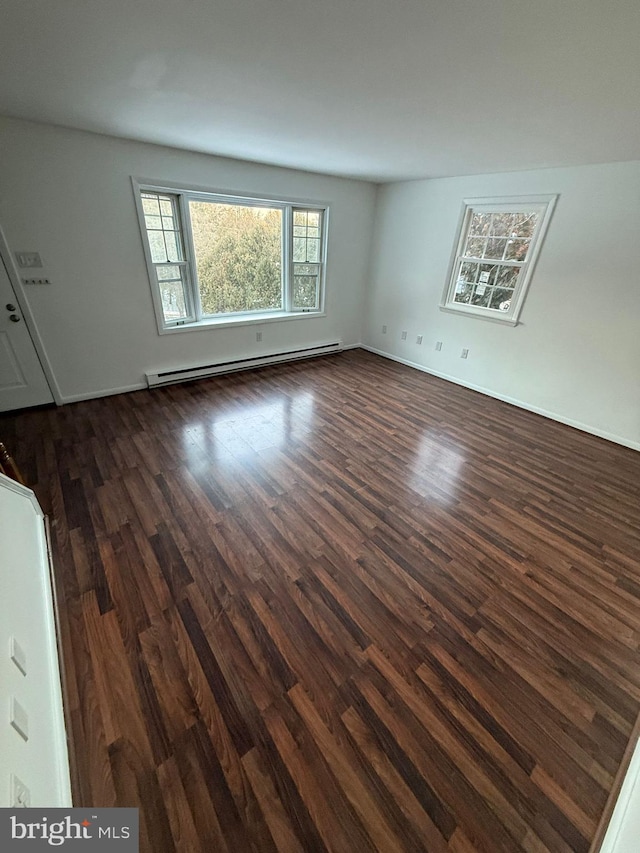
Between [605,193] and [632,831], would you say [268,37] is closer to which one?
[632,831]

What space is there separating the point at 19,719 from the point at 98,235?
12.0ft

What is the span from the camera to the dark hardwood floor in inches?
42.3

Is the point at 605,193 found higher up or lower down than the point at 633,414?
higher up

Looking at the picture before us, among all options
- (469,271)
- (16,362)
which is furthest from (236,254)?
(469,271)

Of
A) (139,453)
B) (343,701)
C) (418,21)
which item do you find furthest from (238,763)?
(418,21)

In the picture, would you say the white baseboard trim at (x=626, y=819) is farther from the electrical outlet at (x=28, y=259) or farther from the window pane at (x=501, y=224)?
the electrical outlet at (x=28, y=259)

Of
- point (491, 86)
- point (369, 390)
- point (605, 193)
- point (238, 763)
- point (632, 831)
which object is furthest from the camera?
point (369, 390)

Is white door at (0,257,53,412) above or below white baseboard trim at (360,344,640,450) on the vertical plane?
above

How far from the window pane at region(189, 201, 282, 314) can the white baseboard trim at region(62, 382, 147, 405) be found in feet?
4.15

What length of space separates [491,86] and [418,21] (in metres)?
0.71

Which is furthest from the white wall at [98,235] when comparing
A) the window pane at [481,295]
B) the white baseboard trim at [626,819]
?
the white baseboard trim at [626,819]

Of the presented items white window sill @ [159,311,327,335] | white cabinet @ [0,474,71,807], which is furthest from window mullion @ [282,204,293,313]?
white cabinet @ [0,474,71,807]

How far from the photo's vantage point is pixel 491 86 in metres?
1.65

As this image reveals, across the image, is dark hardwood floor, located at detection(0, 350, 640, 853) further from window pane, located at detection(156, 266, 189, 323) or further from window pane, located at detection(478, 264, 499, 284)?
window pane, located at detection(478, 264, 499, 284)
